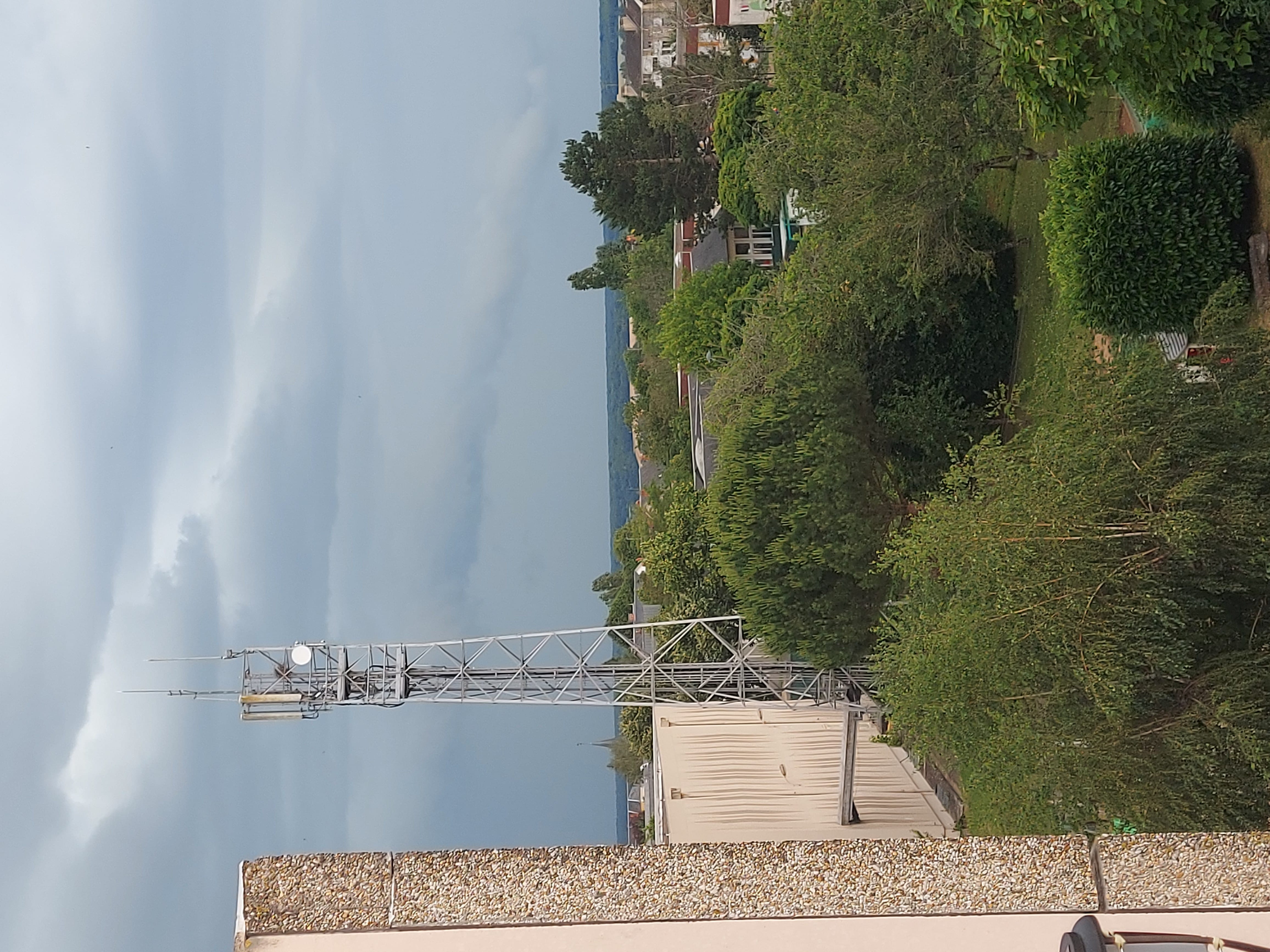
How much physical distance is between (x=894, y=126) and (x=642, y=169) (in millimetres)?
24391

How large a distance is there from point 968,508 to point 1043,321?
522 inches

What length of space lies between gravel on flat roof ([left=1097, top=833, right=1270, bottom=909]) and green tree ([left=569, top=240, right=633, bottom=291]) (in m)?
80.8

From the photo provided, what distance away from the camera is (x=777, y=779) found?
35375 millimetres

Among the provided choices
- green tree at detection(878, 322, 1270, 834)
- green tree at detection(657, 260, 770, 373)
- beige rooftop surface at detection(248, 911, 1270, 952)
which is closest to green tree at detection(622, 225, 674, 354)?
green tree at detection(657, 260, 770, 373)

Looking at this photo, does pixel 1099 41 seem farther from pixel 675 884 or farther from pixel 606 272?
pixel 606 272

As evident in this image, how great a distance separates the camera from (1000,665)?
798 inches

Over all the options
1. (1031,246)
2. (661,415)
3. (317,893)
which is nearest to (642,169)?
(1031,246)

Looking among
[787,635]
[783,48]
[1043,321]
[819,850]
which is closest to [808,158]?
[783,48]

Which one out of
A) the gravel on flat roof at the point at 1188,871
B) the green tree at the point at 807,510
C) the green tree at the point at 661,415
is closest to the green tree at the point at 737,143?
the green tree at the point at 807,510

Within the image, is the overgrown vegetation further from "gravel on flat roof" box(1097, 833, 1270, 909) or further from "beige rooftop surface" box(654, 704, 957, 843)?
"gravel on flat roof" box(1097, 833, 1270, 909)

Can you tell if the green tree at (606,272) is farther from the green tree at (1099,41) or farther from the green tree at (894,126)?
the green tree at (1099,41)

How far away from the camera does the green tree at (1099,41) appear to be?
→ 51.0ft

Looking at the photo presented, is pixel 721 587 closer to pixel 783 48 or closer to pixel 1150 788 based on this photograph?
pixel 783 48

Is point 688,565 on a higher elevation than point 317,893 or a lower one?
lower
